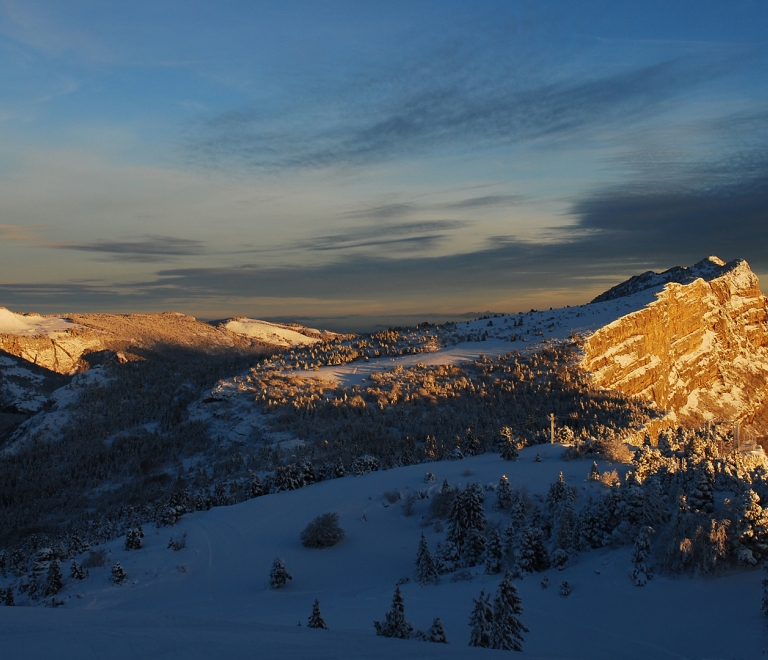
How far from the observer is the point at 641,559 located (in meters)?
13.5

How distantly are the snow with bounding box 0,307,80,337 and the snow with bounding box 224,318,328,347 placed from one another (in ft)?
137

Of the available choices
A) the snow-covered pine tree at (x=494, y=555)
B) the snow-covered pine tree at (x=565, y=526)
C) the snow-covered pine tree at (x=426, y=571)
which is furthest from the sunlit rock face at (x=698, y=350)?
the snow-covered pine tree at (x=426, y=571)

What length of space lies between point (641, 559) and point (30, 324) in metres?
158

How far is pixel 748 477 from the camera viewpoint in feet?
52.3

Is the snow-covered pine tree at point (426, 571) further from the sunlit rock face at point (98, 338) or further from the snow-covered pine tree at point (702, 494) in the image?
the sunlit rock face at point (98, 338)

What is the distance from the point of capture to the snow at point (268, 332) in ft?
543

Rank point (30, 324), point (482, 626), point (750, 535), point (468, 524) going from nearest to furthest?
point (482, 626), point (750, 535), point (468, 524), point (30, 324)

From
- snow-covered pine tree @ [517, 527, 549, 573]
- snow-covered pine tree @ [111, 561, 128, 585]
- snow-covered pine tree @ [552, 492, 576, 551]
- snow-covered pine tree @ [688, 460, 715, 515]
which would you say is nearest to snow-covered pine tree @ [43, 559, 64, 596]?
snow-covered pine tree @ [111, 561, 128, 585]

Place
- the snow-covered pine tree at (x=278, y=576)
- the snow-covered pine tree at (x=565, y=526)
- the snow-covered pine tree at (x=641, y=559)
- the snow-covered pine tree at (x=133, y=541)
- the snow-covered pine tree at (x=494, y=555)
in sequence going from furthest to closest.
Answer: the snow-covered pine tree at (x=133, y=541), the snow-covered pine tree at (x=278, y=576), the snow-covered pine tree at (x=565, y=526), the snow-covered pine tree at (x=494, y=555), the snow-covered pine tree at (x=641, y=559)

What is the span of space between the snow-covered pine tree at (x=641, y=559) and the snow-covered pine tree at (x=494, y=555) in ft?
12.0

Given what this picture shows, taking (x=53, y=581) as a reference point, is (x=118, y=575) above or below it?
above

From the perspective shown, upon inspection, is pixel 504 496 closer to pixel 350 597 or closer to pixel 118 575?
pixel 350 597

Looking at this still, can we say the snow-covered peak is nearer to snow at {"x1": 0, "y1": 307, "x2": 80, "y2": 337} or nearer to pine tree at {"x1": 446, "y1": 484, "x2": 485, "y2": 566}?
pine tree at {"x1": 446, "y1": 484, "x2": 485, "y2": 566}

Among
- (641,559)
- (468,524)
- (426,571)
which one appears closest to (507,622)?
(641,559)
